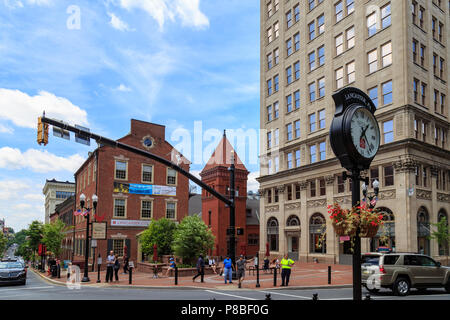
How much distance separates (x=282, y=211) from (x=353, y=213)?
39891 mm

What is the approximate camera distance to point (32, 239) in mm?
68375

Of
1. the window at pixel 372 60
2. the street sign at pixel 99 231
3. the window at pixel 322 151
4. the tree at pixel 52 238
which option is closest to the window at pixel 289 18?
the window at pixel 372 60

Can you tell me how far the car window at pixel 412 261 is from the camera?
1723cm

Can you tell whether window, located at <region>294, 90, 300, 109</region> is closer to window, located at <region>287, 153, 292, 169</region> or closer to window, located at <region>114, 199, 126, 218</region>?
window, located at <region>287, 153, 292, 169</region>

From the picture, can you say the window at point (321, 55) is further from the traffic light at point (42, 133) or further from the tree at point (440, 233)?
the traffic light at point (42, 133)

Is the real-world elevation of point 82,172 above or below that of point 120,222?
above

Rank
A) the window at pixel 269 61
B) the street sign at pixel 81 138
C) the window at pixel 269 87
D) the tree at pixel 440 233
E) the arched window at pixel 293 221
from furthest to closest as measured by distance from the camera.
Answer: the window at pixel 269 61 → the window at pixel 269 87 → the arched window at pixel 293 221 → the tree at pixel 440 233 → the street sign at pixel 81 138

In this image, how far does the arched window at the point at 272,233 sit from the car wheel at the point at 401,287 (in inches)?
1215

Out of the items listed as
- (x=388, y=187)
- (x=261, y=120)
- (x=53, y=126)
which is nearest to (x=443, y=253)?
(x=388, y=187)

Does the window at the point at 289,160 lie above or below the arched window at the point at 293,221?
above

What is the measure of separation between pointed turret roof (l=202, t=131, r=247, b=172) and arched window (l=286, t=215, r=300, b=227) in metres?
19.7

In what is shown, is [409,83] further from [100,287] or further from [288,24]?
[100,287]

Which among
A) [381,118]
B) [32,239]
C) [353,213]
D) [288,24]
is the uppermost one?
[288,24]

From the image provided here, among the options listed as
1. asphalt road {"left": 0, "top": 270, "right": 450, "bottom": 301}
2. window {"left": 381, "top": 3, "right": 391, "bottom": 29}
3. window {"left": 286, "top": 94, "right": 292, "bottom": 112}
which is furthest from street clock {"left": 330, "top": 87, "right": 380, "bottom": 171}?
window {"left": 286, "top": 94, "right": 292, "bottom": 112}
